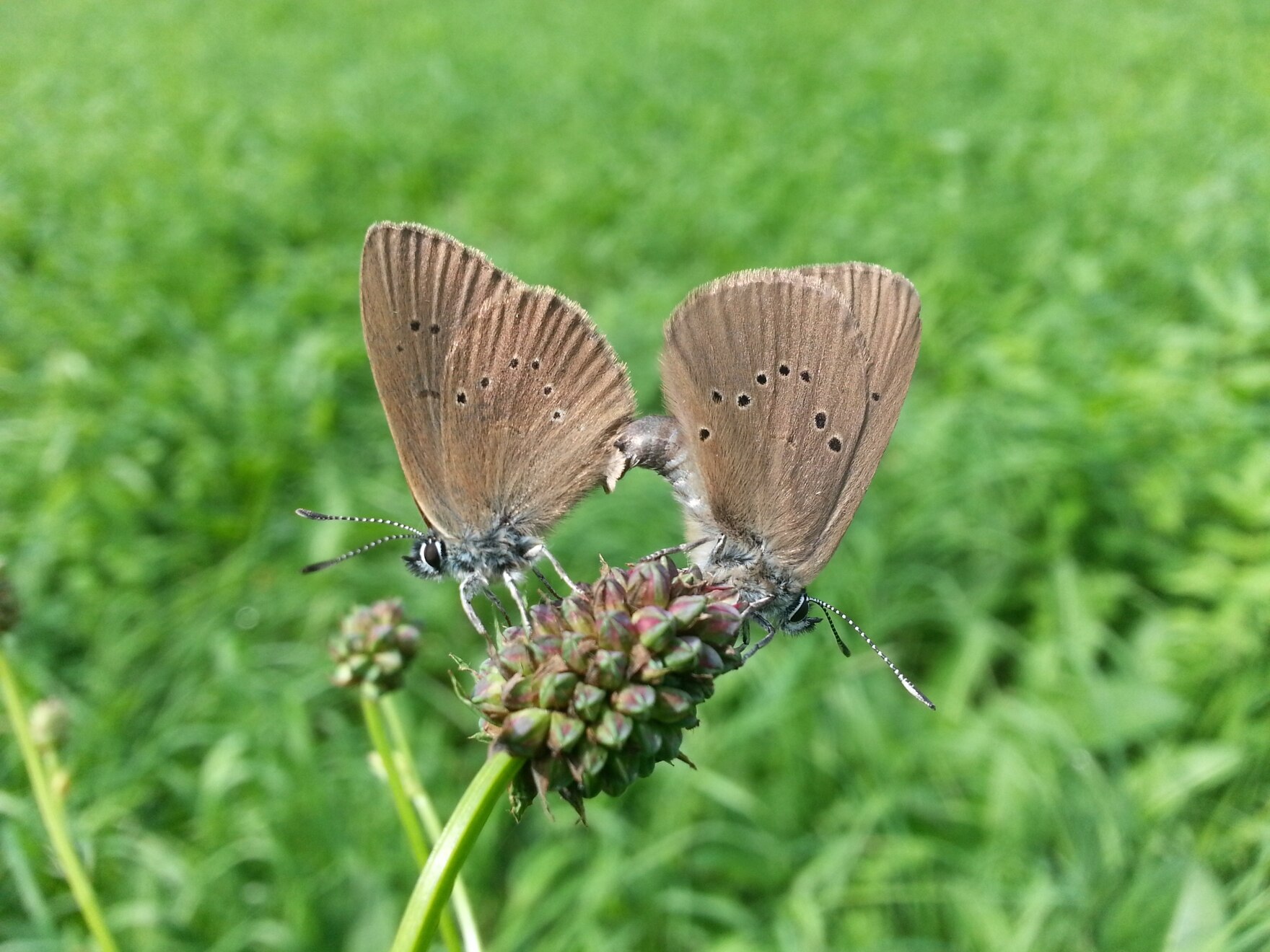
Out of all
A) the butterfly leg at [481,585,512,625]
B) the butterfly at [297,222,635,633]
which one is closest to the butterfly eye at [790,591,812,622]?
the butterfly at [297,222,635,633]

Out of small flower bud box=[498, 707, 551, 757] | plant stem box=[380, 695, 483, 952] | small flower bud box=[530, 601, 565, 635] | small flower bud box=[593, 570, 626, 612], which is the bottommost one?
plant stem box=[380, 695, 483, 952]

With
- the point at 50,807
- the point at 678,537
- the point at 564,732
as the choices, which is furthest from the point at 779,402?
the point at 678,537

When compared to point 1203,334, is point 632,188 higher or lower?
higher

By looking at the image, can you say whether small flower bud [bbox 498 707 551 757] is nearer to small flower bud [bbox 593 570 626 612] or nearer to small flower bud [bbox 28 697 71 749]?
small flower bud [bbox 593 570 626 612]

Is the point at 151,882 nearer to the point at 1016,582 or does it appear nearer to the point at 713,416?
the point at 713,416

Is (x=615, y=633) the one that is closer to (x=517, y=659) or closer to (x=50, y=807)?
(x=517, y=659)

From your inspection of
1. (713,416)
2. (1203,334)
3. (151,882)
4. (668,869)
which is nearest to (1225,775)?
(668,869)

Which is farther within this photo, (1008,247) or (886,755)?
(1008,247)
